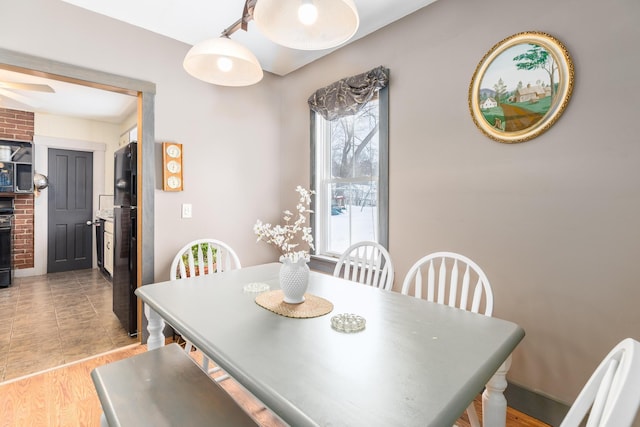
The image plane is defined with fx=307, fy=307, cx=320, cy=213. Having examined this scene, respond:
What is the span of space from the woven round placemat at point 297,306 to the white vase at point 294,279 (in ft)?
0.13

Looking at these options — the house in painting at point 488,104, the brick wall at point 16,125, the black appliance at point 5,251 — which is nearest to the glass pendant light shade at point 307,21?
the house in painting at point 488,104

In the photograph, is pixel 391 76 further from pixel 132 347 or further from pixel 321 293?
pixel 132 347

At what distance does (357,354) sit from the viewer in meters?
0.93

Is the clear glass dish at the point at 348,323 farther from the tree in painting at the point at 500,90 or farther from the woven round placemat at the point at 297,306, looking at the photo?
the tree in painting at the point at 500,90

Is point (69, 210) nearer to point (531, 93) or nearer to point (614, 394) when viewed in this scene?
point (531, 93)

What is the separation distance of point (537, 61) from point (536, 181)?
0.66m

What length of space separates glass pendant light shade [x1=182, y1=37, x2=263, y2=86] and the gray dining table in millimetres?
1145

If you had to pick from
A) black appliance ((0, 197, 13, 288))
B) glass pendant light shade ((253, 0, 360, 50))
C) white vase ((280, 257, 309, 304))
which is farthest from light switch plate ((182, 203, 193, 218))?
black appliance ((0, 197, 13, 288))

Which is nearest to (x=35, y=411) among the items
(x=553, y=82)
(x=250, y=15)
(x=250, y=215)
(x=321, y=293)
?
(x=321, y=293)

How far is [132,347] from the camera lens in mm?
2488

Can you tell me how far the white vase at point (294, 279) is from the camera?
4.42 ft

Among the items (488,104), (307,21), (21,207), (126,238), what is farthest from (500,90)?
(21,207)

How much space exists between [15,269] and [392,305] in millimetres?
5858

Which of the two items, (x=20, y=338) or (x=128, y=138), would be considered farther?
(x=128, y=138)
